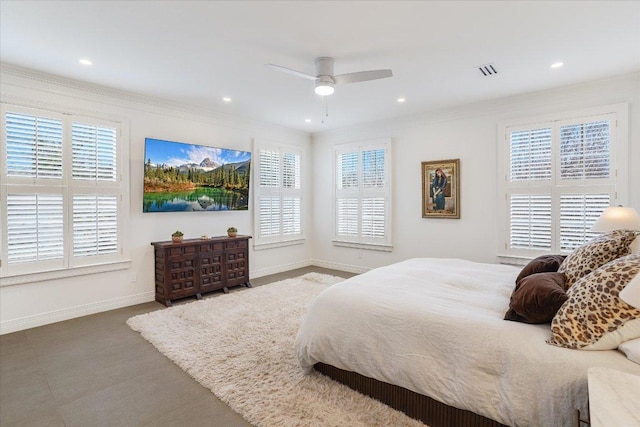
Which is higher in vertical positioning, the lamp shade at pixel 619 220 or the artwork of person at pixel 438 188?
the artwork of person at pixel 438 188

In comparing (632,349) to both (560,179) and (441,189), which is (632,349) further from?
(441,189)

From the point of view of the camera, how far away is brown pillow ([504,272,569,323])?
72.1 inches

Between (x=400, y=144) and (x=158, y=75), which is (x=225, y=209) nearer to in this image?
(x=158, y=75)

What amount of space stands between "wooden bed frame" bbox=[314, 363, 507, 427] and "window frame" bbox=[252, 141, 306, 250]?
4.05 metres

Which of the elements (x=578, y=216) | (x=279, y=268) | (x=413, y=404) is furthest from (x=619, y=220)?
(x=279, y=268)

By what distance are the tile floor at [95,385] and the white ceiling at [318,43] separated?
119 inches

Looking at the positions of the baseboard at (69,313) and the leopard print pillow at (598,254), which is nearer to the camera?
the leopard print pillow at (598,254)

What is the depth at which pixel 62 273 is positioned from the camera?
161 inches

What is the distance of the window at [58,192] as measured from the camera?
3719 mm

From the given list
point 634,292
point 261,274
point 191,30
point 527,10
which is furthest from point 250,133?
point 634,292

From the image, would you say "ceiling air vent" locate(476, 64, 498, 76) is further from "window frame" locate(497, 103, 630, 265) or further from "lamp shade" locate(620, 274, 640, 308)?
"lamp shade" locate(620, 274, 640, 308)

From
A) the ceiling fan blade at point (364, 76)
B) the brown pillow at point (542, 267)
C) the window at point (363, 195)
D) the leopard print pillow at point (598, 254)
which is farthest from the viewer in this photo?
the window at point (363, 195)

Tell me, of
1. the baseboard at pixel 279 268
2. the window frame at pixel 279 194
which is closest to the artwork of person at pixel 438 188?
the window frame at pixel 279 194

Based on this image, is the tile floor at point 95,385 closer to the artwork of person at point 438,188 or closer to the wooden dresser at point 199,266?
the wooden dresser at point 199,266
